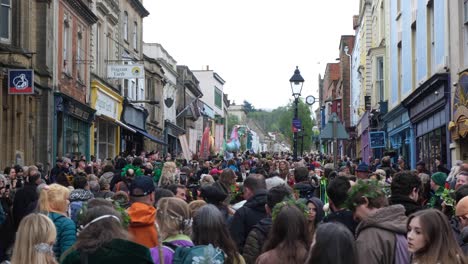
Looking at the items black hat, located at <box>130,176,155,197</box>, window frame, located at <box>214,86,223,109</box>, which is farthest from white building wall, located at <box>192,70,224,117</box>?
black hat, located at <box>130,176,155,197</box>

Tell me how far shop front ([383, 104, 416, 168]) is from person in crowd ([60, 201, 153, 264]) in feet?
87.6

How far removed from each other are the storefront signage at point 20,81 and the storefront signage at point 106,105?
12.1 m

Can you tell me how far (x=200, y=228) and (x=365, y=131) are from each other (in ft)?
142

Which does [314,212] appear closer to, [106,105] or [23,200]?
[23,200]

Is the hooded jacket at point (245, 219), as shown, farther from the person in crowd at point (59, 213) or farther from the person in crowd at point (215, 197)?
the person in crowd at point (59, 213)

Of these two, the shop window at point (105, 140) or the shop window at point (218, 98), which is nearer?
the shop window at point (105, 140)

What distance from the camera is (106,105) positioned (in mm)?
37438

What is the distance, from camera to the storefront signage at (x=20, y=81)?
23.2 metres

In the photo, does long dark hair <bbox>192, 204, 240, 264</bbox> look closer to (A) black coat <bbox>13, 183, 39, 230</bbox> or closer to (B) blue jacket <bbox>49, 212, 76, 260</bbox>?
(B) blue jacket <bbox>49, 212, 76, 260</bbox>

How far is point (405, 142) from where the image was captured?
33.4 metres

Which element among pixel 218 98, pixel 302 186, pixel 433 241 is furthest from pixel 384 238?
pixel 218 98

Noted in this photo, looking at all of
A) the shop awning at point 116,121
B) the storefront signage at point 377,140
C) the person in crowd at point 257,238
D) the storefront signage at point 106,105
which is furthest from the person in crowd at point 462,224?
the shop awning at point 116,121

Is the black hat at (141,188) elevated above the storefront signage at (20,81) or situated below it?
below

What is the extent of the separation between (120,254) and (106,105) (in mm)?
32987
